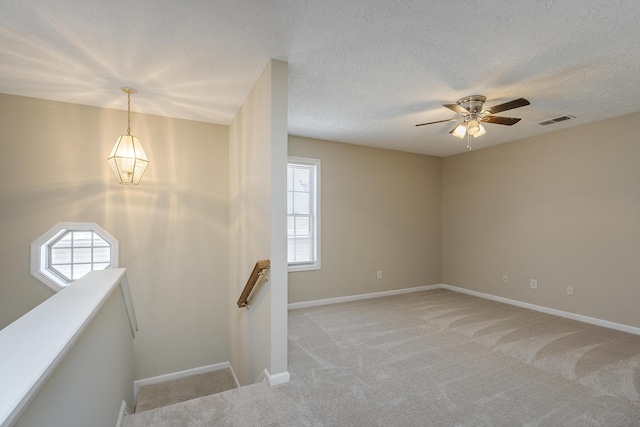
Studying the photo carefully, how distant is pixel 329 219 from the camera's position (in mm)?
4707

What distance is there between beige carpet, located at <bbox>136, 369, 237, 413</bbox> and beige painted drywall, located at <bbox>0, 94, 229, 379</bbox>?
0.15 metres

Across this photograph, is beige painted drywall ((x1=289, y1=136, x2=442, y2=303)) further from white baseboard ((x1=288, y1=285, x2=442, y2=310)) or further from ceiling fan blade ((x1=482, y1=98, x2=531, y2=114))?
ceiling fan blade ((x1=482, y1=98, x2=531, y2=114))

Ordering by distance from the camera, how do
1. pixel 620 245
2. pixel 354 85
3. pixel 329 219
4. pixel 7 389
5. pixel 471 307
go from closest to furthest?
pixel 7 389
pixel 354 85
pixel 620 245
pixel 471 307
pixel 329 219

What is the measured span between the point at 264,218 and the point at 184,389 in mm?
2456

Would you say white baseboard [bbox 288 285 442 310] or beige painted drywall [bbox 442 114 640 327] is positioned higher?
beige painted drywall [bbox 442 114 640 327]

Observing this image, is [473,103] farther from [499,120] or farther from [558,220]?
[558,220]

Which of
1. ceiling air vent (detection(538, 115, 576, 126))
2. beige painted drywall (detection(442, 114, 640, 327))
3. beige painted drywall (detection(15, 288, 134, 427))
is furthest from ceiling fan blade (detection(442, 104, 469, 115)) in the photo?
beige painted drywall (detection(15, 288, 134, 427))

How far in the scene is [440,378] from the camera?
244cm

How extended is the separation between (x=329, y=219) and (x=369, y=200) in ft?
2.73

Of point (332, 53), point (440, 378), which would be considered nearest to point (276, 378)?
point (440, 378)

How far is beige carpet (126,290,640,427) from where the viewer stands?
1968 millimetres

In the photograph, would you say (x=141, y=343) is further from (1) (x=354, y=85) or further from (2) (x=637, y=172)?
(2) (x=637, y=172)

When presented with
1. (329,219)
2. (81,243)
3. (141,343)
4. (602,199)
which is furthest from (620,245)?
(81,243)

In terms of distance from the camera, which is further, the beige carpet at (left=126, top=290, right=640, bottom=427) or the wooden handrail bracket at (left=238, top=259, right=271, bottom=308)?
the wooden handrail bracket at (left=238, top=259, right=271, bottom=308)
